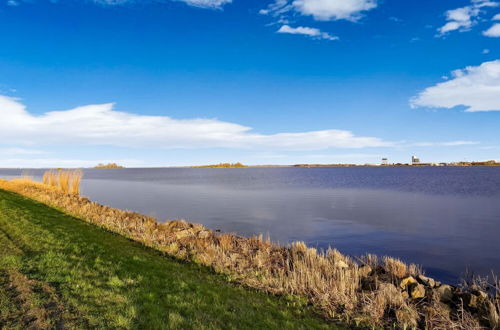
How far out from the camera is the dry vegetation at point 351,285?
8523mm

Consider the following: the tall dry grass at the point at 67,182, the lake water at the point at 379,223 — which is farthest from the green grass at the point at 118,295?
the tall dry grass at the point at 67,182

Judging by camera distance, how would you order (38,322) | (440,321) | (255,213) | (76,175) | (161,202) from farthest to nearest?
(76,175) < (161,202) < (255,213) < (440,321) < (38,322)

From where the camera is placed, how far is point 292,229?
22641 mm

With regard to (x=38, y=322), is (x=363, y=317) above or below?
below

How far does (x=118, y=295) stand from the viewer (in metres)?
8.13

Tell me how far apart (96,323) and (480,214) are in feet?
102

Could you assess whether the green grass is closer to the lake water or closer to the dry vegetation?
the dry vegetation

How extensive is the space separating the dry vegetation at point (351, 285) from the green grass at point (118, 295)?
0.82 metres

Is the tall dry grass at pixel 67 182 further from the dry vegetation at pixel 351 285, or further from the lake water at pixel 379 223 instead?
the dry vegetation at pixel 351 285

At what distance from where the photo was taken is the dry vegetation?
8523 millimetres

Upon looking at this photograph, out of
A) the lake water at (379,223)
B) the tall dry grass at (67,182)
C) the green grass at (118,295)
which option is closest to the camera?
the green grass at (118,295)

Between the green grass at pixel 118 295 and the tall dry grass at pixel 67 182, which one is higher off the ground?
the tall dry grass at pixel 67 182

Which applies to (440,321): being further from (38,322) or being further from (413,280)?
(38,322)

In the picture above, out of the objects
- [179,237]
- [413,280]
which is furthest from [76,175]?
[413,280]
